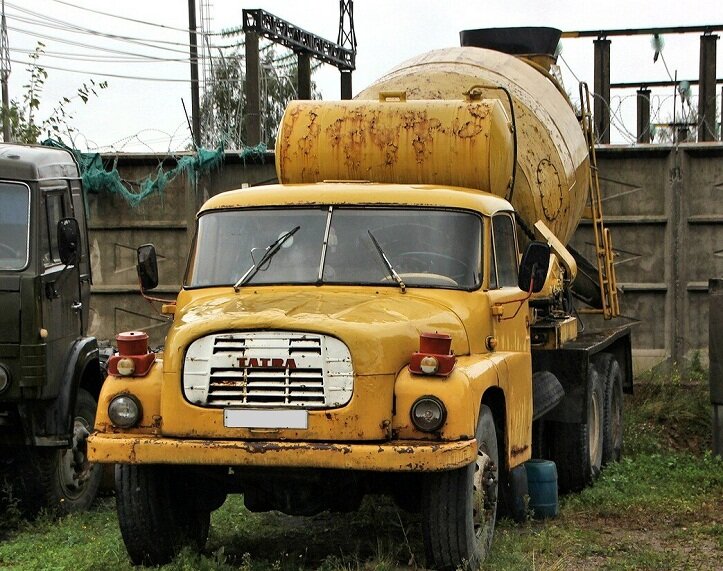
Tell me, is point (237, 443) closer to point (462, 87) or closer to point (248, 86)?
point (462, 87)

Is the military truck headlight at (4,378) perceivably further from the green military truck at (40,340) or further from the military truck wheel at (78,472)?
the military truck wheel at (78,472)

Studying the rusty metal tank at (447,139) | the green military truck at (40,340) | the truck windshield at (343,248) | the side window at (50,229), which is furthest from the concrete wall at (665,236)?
the truck windshield at (343,248)

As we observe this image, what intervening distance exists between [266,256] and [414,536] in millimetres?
1951

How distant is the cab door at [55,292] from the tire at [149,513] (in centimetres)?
193

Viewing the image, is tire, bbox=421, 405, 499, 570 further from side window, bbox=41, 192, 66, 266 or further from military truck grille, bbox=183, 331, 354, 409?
side window, bbox=41, 192, 66, 266

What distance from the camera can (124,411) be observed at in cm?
709

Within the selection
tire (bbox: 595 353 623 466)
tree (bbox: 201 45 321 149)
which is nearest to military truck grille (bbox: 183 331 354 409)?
tire (bbox: 595 353 623 466)

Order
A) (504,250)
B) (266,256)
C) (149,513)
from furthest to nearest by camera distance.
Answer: (504,250) → (266,256) → (149,513)

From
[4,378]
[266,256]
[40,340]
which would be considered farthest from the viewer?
[40,340]

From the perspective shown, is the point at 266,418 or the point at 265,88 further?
the point at 265,88

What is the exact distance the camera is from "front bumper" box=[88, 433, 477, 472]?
6535mm

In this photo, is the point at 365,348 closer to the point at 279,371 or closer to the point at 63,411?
the point at 279,371

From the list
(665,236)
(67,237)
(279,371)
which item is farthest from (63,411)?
(665,236)

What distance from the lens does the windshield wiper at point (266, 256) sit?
7754mm
